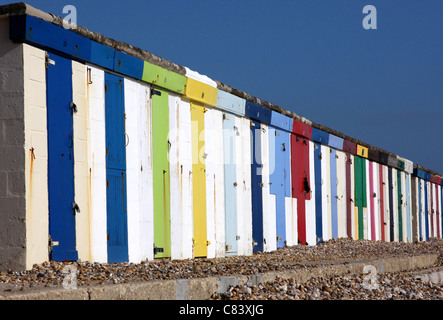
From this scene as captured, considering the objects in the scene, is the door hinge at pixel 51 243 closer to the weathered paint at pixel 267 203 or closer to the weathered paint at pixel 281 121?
the weathered paint at pixel 267 203

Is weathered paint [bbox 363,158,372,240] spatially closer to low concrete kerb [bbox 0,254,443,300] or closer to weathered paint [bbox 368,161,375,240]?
weathered paint [bbox 368,161,375,240]

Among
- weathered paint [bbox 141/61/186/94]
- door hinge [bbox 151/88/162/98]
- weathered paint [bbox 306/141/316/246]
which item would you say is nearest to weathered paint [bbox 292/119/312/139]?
weathered paint [bbox 306/141/316/246]

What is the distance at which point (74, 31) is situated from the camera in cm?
798

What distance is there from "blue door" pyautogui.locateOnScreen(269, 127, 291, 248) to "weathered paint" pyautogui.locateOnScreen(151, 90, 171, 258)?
397 centimetres

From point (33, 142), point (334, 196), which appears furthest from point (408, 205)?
point (33, 142)

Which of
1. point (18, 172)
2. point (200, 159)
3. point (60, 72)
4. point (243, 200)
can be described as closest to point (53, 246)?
point (18, 172)

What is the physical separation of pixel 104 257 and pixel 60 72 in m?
2.19

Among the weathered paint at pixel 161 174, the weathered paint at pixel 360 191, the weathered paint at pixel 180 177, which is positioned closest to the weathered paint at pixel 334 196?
the weathered paint at pixel 360 191

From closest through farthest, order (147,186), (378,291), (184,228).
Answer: (378,291), (147,186), (184,228)

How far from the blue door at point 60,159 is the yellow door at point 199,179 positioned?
3.27m

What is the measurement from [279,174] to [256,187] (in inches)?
44.9

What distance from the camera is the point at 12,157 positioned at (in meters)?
7.13

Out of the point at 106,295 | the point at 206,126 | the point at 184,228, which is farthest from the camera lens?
the point at 206,126

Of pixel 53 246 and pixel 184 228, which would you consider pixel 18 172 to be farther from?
pixel 184 228
